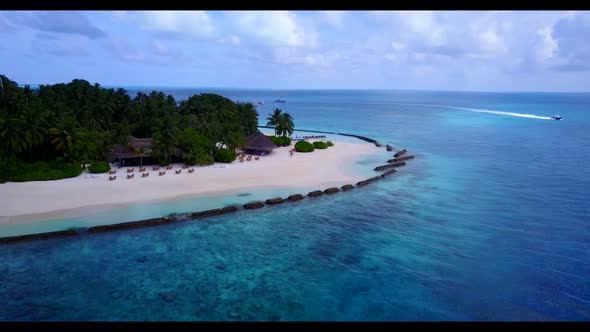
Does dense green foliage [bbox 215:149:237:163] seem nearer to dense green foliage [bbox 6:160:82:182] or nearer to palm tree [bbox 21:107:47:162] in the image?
dense green foliage [bbox 6:160:82:182]

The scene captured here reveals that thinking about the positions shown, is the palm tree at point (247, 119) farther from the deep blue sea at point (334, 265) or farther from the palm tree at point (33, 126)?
the deep blue sea at point (334, 265)

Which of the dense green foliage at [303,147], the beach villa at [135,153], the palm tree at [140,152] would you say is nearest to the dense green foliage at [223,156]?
the beach villa at [135,153]

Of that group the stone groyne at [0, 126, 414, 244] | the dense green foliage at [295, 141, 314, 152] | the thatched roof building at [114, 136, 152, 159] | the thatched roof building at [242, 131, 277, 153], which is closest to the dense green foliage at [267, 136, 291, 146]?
the dense green foliage at [295, 141, 314, 152]
